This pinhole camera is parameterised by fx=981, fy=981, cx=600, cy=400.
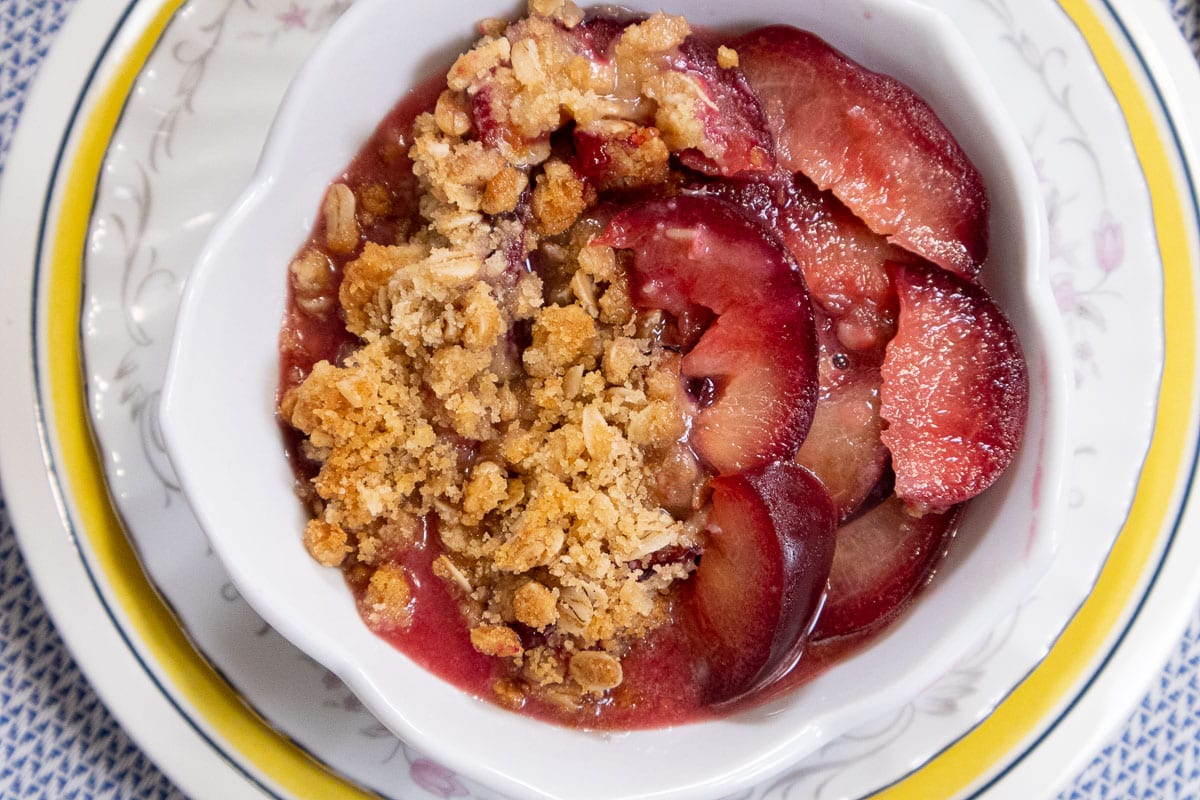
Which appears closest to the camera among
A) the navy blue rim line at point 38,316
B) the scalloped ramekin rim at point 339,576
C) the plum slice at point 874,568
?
the scalloped ramekin rim at point 339,576

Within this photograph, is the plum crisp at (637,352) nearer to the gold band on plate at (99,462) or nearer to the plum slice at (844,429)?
the plum slice at (844,429)

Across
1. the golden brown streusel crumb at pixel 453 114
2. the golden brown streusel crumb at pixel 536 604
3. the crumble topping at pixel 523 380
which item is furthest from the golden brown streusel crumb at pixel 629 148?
the golden brown streusel crumb at pixel 536 604

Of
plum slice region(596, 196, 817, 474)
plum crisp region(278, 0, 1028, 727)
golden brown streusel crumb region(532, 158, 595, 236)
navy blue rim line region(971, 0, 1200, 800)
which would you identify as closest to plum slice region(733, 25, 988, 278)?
plum crisp region(278, 0, 1028, 727)

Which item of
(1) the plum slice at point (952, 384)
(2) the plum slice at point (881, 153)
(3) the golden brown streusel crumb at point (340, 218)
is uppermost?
(2) the plum slice at point (881, 153)

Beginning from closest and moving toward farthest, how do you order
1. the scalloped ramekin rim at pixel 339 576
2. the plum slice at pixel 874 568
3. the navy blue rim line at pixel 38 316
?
the scalloped ramekin rim at pixel 339 576 < the plum slice at pixel 874 568 < the navy blue rim line at pixel 38 316

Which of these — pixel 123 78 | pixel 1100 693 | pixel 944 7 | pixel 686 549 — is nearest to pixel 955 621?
pixel 686 549

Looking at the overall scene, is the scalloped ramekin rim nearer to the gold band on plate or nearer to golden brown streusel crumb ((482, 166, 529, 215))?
golden brown streusel crumb ((482, 166, 529, 215))
